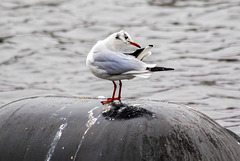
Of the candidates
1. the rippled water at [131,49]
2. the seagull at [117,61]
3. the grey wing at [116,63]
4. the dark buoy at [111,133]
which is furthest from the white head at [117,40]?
the rippled water at [131,49]

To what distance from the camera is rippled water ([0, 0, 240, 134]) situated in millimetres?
12562

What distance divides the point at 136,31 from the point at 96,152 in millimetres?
12517

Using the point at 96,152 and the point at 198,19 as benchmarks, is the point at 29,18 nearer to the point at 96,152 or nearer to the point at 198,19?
the point at 198,19

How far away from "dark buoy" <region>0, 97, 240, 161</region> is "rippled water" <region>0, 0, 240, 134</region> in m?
4.19

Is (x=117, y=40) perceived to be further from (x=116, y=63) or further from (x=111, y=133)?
(x=111, y=133)

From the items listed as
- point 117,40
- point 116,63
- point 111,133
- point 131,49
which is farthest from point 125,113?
point 131,49

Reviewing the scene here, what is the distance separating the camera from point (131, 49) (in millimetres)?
14711

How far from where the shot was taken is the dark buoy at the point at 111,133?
5.22 m

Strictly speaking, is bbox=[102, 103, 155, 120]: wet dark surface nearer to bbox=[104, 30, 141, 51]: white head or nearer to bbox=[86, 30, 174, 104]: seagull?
bbox=[86, 30, 174, 104]: seagull

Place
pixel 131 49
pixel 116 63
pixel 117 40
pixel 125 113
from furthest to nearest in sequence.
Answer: pixel 131 49 → pixel 117 40 → pixel 116 63 → pixel 125 113

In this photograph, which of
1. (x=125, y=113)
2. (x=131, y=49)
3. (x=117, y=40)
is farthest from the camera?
(x=131, y=49)

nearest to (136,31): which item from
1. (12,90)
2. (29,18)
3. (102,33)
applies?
(102,33)

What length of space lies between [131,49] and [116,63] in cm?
900

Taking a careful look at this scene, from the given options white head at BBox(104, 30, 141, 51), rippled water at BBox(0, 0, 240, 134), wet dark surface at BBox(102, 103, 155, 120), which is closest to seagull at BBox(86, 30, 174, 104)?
white head at BBox(104, 30, 141, 51)
